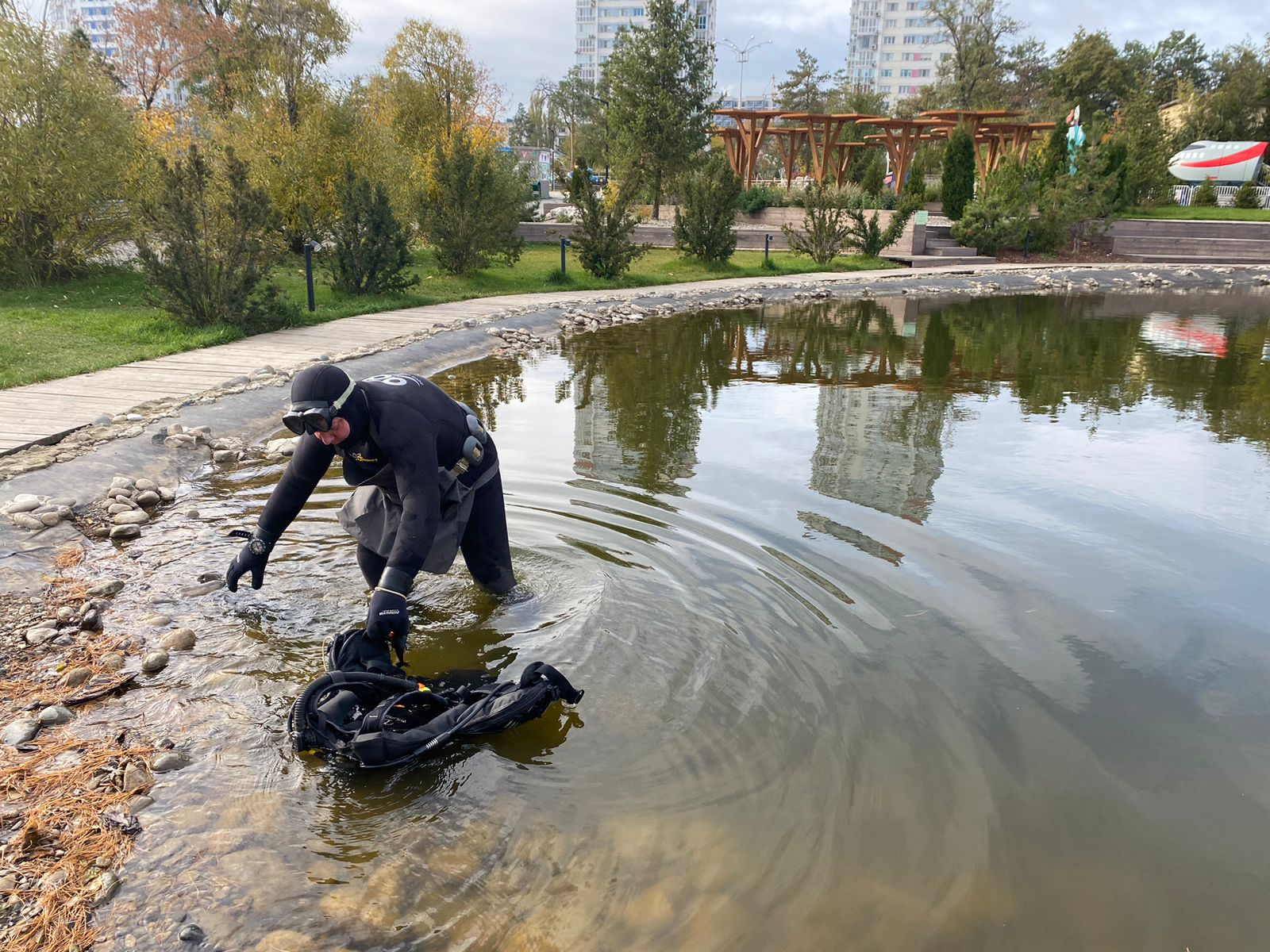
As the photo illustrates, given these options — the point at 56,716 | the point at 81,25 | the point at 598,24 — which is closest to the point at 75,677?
the point at 56,716

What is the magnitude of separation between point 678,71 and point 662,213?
495 cm

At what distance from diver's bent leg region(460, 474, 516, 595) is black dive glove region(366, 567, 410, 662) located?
840 millimetres

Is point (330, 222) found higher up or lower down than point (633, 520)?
higher up

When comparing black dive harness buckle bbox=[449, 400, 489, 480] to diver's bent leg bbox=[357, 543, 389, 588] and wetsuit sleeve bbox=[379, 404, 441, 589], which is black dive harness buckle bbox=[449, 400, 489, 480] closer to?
wetsuit sleeve bbox=[379, 404, 441, 589]

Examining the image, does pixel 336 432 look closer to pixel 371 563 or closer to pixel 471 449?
pixel 471 449

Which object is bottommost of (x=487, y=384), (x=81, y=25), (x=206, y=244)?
(x=487, y=384)

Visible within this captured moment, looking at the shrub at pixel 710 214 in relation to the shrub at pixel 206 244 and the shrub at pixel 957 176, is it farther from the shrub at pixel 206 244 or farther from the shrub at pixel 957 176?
the shrub at pixel 206 244

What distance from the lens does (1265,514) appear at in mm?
6809

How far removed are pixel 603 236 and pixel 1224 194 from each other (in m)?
29.6

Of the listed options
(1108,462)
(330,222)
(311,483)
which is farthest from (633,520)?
(330,222)

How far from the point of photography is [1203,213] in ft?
110

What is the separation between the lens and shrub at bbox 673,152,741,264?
22.8 m

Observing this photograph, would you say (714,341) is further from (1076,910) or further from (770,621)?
(1076,910)

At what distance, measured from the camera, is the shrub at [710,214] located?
74.7 feet
